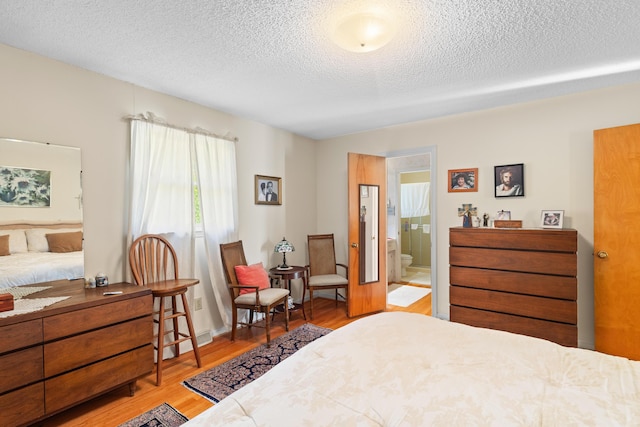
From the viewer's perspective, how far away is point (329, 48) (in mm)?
2189

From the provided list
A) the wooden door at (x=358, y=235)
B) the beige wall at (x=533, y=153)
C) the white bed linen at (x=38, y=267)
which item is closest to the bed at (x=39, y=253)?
the white bed linen at (x=38, y=267)

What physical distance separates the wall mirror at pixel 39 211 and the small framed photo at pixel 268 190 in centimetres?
194

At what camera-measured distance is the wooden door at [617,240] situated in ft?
8.66

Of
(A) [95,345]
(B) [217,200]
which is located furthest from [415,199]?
(A) [95,345]

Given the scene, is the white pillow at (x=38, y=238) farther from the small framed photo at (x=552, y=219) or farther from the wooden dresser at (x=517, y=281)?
the small framed photo at (x=552, y=219)

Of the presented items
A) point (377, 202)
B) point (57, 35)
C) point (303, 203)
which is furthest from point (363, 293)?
point (57, 35)

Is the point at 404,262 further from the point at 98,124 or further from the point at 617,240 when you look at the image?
the point at 98,124

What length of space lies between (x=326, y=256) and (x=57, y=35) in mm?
3571

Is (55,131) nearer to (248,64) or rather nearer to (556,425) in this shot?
(248,64)

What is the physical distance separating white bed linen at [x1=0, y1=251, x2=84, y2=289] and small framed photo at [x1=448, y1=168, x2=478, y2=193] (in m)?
3.83

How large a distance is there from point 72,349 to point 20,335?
297mm

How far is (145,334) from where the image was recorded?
7.77 feet

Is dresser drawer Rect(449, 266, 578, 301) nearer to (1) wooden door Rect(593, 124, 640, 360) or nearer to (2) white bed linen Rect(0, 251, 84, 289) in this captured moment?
(1) wooden door Rect(593, 124, 640, 360)

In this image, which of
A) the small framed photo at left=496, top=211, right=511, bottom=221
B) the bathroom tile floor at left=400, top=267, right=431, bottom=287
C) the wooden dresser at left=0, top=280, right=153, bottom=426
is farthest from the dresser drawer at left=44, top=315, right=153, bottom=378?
the bathroom tile floor at left=400, top=267, right=431, bottom=287
